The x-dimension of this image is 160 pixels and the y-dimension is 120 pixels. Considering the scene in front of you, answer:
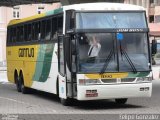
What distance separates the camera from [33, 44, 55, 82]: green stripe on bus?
21587mm

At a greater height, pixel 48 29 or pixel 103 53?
pixel 48 29

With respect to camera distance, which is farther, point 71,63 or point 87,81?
point 71,63

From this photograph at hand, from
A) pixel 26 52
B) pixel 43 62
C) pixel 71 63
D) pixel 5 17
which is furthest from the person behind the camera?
pixel 5 17

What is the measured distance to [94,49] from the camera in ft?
59.5

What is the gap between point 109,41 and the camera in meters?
18.3

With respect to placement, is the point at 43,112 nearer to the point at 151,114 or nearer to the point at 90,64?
the point at 90,64

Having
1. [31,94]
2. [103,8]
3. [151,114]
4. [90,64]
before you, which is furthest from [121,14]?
[31,94]

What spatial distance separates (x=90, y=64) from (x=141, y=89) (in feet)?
5.81

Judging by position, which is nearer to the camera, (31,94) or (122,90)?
(122,90)

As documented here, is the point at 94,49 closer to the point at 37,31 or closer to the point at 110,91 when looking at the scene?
the point at 110,91

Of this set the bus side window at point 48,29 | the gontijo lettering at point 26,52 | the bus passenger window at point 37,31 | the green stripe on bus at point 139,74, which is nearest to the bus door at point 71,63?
the green stripe on bus at point 139,74

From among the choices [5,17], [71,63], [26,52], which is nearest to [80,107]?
[71,63]

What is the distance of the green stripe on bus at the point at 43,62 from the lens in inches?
850

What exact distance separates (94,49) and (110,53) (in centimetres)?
51
